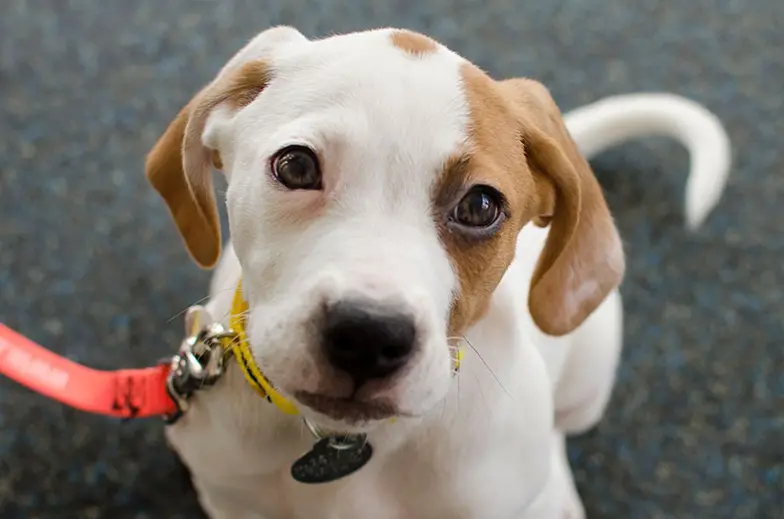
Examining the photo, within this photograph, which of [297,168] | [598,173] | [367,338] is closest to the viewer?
[367,338]

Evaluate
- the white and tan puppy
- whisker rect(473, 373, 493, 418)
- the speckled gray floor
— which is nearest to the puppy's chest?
the white and tan puppy

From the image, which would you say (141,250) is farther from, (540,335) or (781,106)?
(781,106)

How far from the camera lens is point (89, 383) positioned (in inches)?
71.7

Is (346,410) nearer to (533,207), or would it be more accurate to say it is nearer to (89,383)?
(533,207)

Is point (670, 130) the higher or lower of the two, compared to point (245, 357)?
lower

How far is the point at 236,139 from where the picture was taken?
136 cm

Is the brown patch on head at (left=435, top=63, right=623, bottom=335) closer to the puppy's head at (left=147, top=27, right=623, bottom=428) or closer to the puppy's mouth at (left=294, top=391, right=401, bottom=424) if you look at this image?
the puppy's head at (left=147, top=27, right=623, bottom=428)

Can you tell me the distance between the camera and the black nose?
1132mm

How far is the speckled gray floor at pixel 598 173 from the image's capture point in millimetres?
2322

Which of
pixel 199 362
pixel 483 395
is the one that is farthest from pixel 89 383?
Answer: pixel 483 395

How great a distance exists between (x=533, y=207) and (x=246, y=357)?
467mm

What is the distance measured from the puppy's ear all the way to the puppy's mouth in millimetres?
430

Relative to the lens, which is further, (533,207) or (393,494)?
(393,494)

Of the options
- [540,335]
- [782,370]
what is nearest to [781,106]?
[782,370]
